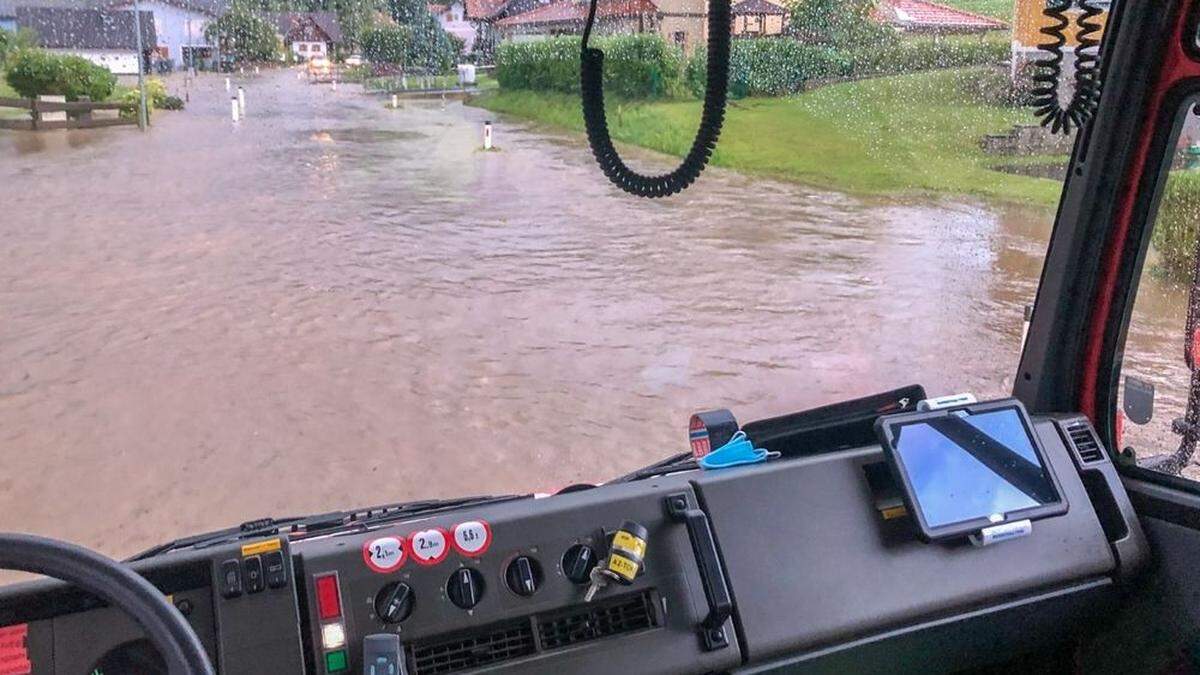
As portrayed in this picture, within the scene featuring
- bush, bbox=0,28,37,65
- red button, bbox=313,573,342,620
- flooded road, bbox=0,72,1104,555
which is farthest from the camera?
flooded road, bbox=0,72,1104,555

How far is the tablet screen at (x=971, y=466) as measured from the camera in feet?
4.56

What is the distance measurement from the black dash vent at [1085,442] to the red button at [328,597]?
1.22 m

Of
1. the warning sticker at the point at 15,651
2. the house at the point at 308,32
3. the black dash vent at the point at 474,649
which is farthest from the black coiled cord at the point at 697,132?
the house at the point at 308,32

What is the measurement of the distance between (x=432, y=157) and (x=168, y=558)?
21.7 feet

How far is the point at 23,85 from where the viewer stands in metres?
3.55

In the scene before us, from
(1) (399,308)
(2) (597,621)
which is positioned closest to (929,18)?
(2) (597,621)

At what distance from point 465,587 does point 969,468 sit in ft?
2.51

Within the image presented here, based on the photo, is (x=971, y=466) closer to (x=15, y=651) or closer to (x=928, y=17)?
(x=15, y=651)

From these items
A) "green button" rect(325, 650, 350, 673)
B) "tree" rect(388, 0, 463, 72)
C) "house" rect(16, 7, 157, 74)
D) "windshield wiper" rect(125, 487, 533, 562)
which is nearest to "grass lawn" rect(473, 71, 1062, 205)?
"tree" rect(388, 0, 463, 72)

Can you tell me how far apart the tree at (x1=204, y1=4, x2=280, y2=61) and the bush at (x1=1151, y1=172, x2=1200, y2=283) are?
305 cm

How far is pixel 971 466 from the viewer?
144cm

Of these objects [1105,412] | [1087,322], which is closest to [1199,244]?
[1087,322]

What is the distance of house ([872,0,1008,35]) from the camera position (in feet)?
8.75

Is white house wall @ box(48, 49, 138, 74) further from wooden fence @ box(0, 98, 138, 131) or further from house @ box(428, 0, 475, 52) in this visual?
house @ box(428, 0, 475, 52)
